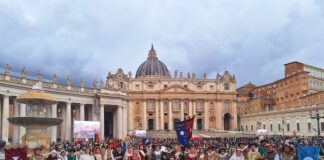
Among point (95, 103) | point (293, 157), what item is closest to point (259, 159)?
point (293, 157)

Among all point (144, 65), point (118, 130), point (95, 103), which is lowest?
point (118, 130)

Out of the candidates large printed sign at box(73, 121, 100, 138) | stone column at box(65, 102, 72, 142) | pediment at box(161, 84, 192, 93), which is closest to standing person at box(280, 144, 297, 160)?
large printed sign at box(73, 121, 100, 138)

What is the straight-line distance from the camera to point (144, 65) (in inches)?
4178

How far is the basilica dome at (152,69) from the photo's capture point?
337 ft

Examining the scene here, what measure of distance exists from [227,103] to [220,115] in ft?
12.5

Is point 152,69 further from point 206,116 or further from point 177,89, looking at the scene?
point 206,116

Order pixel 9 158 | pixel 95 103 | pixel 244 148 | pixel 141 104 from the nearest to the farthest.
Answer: pixel 9 158 < pixel 244 148 < pixel 95 103 < pixel 141 104

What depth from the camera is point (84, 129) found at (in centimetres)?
3681

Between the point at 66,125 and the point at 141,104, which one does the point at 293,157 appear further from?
the point at 141,104

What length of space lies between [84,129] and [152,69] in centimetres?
6713

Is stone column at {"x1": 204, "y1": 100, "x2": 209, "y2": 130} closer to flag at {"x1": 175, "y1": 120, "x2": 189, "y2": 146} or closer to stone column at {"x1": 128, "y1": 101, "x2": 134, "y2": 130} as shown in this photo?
stone column at {"x1": 128, "y1": 101, "x2": 134, "y2": 130}

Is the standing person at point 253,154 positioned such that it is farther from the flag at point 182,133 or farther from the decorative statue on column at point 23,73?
the decorative statue on column at point 23,73

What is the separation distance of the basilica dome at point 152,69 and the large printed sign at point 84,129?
6343 cm

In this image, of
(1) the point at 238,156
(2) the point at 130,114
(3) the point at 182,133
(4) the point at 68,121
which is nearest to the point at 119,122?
(4) the point at 68,121
